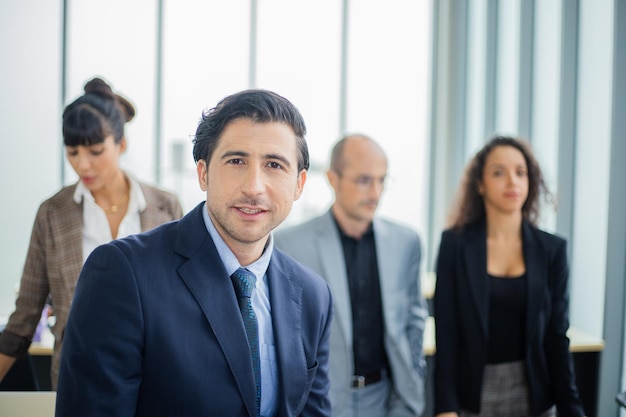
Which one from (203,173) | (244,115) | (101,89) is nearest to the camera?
(244,115)

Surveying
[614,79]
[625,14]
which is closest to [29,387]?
[614,79]

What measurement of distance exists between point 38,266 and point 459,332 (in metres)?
1.72

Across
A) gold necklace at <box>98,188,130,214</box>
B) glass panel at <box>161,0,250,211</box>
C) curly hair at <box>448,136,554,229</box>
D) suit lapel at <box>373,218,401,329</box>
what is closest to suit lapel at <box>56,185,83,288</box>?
gold necklace at <box>98,188,130,214</box>

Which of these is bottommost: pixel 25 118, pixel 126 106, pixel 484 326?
pixel 484 326

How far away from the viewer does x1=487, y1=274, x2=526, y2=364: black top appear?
2316mm

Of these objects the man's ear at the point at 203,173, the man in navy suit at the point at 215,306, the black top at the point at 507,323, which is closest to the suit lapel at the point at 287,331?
the man in navy suit at the point at 215,306

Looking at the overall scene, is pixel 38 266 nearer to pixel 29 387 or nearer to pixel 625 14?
pixel 29 387

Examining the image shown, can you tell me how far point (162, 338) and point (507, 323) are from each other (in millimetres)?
1619

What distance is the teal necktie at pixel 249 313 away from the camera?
1346 millimetres

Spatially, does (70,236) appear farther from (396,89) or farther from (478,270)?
(396,89)

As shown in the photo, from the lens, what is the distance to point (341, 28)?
5262 mm

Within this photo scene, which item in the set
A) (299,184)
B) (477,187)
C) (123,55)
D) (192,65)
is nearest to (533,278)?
(477,187)

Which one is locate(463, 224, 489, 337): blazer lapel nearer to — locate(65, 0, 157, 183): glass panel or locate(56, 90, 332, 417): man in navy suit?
locate(56, 90, 332, 417): man in navy suit

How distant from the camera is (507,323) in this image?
2324 mm
